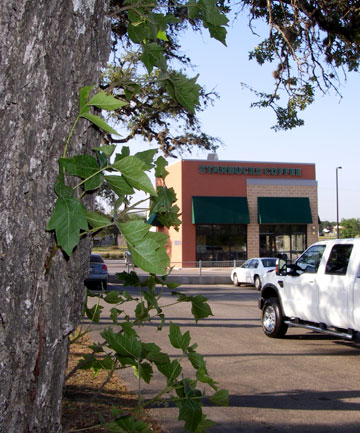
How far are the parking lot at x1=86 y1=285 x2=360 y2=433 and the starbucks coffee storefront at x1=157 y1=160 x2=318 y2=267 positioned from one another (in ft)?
72.9

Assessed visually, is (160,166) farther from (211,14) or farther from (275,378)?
(275,378)

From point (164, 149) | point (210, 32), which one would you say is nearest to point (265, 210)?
point (164, 149)

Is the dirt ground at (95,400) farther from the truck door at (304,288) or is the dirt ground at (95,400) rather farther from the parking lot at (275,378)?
the truck door at (304,288)

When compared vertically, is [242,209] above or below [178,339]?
above

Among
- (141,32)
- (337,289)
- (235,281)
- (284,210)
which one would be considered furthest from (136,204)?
(284,210)

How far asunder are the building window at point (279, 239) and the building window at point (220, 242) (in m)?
1.49

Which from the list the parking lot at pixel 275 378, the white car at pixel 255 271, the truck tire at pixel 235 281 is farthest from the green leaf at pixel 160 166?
the truck tire at pixel 235 281

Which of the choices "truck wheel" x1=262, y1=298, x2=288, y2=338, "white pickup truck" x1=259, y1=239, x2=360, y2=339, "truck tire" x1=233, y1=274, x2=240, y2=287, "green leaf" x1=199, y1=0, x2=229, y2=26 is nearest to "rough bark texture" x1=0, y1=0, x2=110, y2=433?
"green leaf" x1=199, y1=0, x2=229, y2=26

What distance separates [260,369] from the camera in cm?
816

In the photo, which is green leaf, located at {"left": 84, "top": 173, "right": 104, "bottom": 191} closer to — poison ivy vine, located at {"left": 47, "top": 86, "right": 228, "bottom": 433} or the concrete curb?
poison ivy vine, located at {"left": 47, "top": 86, "right": 228, "bottom": 433}

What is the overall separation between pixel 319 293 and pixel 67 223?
8507mm

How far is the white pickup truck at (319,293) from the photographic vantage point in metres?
8.35

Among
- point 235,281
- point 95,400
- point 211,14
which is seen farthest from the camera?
point 235,281

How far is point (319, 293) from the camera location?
9195 millimetres
